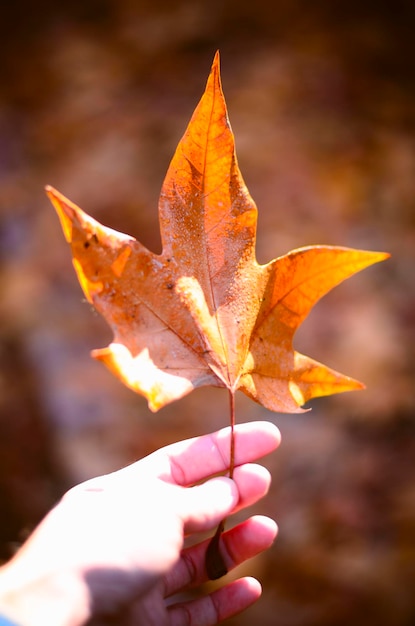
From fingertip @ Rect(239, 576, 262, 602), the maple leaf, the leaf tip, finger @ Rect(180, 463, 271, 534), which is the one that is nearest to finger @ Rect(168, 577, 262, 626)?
fingertip @ Rect(239, 576, 262, 602)

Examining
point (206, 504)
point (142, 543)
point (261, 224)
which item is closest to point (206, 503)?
point (206, 504)

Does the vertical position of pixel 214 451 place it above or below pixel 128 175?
below

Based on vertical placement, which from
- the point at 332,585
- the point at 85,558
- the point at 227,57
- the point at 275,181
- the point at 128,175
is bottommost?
the point at 332,585

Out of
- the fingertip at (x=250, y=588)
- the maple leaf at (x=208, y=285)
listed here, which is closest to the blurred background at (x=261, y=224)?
the fingertip at (x=250, y=588)

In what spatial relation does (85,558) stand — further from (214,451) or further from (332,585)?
(332,585)

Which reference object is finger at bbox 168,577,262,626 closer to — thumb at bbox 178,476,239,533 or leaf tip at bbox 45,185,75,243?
thumb at bbox 178,476,239,533

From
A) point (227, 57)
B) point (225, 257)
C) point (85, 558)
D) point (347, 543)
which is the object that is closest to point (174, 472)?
point (85, 558)
